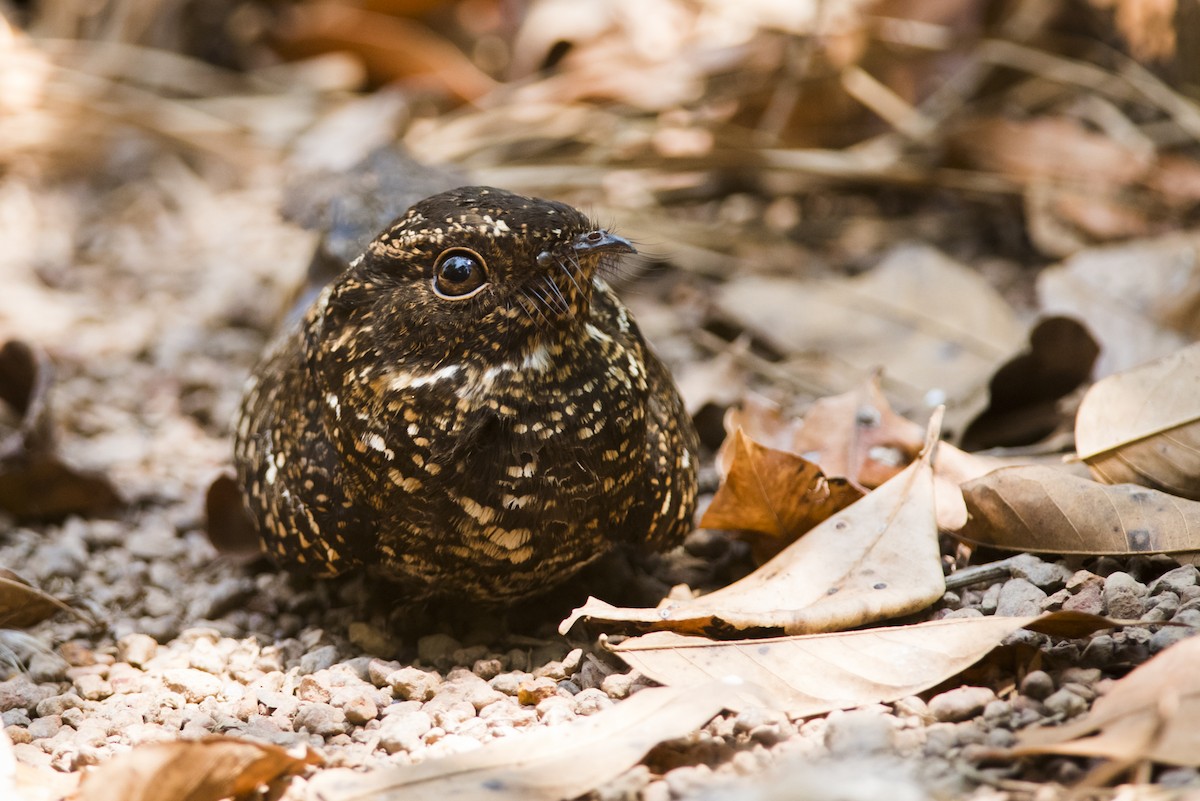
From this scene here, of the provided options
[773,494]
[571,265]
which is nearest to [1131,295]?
[773,494]

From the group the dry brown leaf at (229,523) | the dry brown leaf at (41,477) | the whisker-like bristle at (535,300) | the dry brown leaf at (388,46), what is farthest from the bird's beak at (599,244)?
the dry brown leaf at (388,46)

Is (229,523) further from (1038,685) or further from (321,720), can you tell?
(1038,685)

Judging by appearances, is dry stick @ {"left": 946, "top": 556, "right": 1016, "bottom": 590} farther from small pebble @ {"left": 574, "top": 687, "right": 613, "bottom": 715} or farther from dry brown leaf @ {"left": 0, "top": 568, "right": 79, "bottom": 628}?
dry brown leaf @ {"left": 0, "top": 568, "right": 79, "bottom": 628}

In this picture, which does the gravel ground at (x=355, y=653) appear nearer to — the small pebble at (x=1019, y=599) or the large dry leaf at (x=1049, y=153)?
the small pebble at (x=1019, y=599)

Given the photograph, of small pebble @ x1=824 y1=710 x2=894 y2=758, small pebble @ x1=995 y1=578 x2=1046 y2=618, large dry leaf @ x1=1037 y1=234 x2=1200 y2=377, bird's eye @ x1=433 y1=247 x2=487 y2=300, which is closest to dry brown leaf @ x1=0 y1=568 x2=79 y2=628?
bird's eye @ x1=433 y1=247 x2=487 y2=300

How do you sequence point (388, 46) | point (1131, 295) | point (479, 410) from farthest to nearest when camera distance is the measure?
point (388, 46)
point (1131, 295)
point (479, 410)

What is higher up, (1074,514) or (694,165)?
(694,165)
